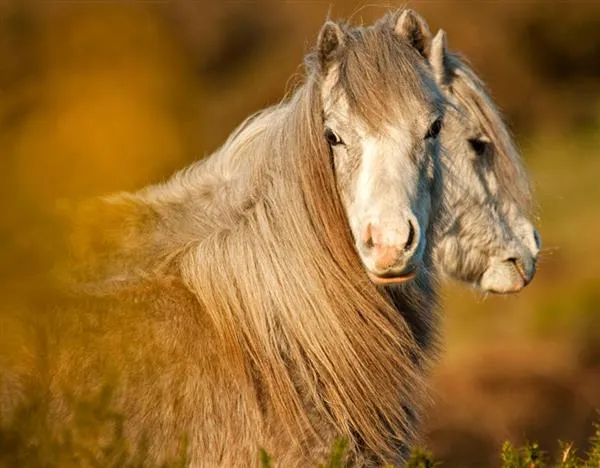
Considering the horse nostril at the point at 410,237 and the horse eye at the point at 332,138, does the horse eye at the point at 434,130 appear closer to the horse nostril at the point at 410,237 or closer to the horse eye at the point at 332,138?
the horse eye at the point at 332,138

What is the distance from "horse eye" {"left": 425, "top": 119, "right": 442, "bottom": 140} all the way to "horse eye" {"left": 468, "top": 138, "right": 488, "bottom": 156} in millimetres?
291

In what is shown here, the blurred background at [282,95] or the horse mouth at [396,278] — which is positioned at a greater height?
the blurred background at [282,95]

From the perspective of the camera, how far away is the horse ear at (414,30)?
167 inches

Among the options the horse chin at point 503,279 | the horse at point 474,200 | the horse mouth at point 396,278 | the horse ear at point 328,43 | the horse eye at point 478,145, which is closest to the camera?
the horse mouth at point 396,278

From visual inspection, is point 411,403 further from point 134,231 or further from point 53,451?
point 53,451

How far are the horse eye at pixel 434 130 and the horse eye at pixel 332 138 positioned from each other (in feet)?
1.06

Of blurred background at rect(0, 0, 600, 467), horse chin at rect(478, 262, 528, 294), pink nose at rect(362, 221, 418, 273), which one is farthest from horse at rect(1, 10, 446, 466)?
horse chin at rect(478, 262, 528, 294)

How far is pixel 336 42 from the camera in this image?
4.23 metres

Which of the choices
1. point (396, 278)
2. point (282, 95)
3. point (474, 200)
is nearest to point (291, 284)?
point (396, 278)

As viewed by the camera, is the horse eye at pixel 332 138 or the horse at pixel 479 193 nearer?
the horse eye at pixel 332 138

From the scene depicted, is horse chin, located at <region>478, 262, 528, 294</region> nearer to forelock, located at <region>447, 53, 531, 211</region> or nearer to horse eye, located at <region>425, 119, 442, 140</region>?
forelock, located at <region>447, 53, 531, 211</region>

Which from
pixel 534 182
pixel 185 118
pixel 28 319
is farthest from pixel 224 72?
pixel 28 319

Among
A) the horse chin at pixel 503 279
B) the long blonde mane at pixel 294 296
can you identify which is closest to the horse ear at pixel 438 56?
the long blonde mane at pixel 294 296

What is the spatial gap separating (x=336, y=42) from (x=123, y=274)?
3.91 ft
